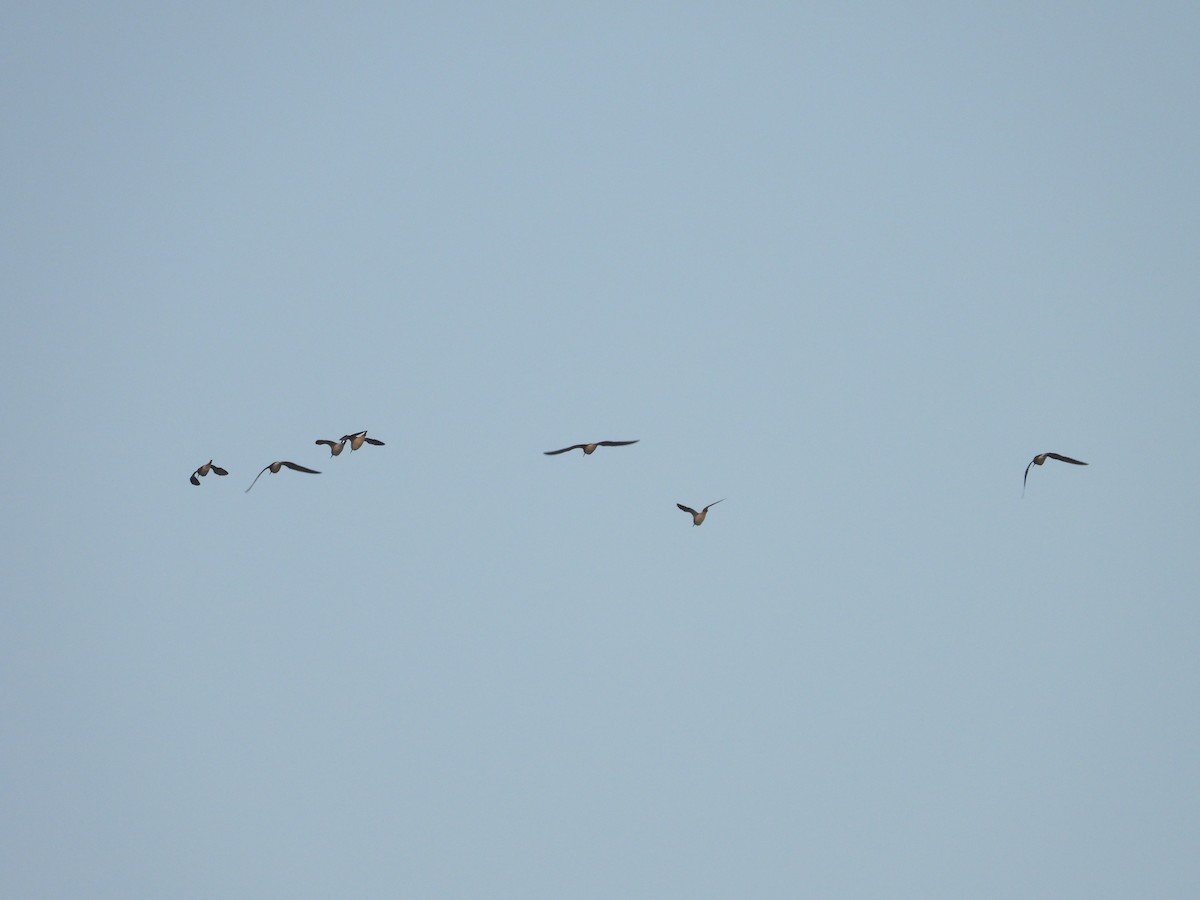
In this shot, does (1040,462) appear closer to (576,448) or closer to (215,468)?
(576,448)

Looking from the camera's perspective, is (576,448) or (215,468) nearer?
(576,448)

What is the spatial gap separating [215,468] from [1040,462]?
127ft

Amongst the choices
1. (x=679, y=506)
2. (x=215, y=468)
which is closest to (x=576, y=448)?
(x=679, y=506)

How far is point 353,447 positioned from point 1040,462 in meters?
31.8

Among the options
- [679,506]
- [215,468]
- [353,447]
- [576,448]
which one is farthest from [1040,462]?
[215,468]

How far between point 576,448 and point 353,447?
1068cm

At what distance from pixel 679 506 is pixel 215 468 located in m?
22.3

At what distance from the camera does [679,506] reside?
56375 mm

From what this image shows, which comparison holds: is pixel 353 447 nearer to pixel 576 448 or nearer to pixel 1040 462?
pixel 576 448

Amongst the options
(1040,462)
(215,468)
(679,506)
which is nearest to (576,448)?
(679,506)

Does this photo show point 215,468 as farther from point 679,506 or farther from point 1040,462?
point 1040,462

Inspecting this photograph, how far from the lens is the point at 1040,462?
5294cm

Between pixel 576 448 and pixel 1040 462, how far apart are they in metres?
21.4

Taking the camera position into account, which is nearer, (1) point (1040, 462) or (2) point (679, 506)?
(1) point (1040, 462)
